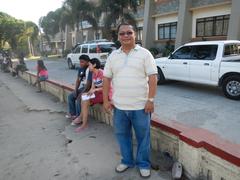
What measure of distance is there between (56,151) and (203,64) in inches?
204

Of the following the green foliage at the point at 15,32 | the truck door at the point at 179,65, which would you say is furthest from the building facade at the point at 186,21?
the green foliage at the point at 15,32

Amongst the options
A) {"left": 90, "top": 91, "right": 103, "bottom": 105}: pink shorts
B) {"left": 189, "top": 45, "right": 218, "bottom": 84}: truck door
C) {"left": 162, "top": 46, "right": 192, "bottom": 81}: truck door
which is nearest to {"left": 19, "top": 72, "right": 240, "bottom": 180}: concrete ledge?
{"left": 90, "top": 91, "right": 103, "bottom": 105}: pink shorts

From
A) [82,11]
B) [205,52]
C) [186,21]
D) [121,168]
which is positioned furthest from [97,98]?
[82,11]

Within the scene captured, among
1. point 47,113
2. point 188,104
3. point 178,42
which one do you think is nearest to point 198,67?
point 188,104

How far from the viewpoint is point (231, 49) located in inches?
294

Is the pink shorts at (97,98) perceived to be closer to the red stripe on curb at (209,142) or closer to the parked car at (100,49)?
the red stripe on curb at (209,142)

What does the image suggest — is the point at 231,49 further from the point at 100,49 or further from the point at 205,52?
the point at 100,49

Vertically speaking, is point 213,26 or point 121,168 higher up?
point 213,26

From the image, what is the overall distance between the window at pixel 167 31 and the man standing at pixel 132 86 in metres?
17.9

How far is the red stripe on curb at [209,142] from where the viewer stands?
247cm

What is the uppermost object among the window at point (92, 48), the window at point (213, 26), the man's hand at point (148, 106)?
the window at point (213, 26)

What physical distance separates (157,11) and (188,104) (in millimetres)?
15767

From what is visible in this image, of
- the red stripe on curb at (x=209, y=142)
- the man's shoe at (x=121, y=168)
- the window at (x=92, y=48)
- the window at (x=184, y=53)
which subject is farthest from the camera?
the window at (x=92, y=48)

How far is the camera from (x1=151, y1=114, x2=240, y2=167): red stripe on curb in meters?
2.47
